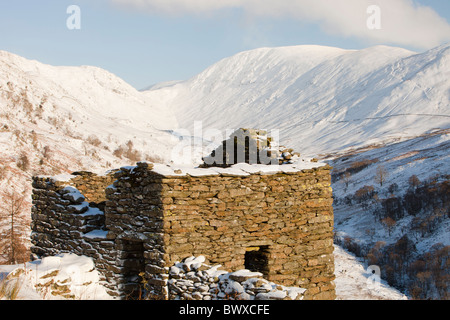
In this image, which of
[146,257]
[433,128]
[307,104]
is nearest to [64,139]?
[146,257]

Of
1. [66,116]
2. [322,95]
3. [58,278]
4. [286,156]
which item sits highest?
[322,95]

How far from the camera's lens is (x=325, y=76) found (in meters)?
91.8

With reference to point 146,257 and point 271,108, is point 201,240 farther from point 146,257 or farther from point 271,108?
point 271,108

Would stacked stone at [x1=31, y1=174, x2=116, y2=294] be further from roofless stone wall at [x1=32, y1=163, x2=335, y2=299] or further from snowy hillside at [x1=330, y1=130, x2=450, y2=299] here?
snowy hillside at [x1=330, y1=130, x2=450, y2=299]

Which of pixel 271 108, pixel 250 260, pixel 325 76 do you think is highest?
pixel 325 76

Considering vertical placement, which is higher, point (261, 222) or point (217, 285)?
point (261, 222)

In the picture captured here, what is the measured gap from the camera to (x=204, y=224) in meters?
6.87

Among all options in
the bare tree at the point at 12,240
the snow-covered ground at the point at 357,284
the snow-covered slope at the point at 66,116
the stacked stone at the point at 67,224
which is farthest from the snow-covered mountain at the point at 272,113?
the stacked stone at the point at 67,224

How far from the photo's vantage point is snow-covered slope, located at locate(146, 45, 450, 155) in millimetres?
71375

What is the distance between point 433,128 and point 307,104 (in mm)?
26555

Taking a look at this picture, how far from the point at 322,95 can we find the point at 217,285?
84.5 metres

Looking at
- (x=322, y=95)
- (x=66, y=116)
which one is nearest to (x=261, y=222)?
(x=66, y=116)

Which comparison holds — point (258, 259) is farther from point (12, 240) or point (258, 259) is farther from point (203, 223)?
point (12, 240)

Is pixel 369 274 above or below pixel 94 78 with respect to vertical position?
below
